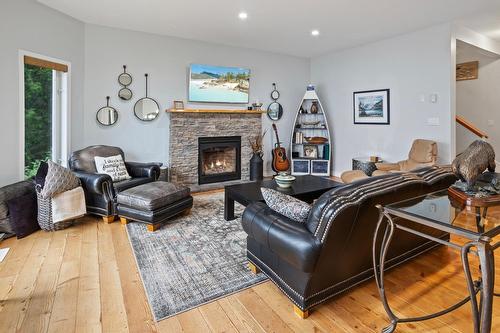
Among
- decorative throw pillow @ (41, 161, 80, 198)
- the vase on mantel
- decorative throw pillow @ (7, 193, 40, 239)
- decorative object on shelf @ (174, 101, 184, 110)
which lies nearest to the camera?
decorative throw pillow @ (7, 193, 40, 239)

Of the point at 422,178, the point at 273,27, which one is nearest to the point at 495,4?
the point at 273,27

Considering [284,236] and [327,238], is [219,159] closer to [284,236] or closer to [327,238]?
[284,236]

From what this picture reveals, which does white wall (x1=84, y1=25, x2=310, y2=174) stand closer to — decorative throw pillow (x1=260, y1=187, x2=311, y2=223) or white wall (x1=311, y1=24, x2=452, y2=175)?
white wall (x1=311, y1=24, x2=452, y2=175)

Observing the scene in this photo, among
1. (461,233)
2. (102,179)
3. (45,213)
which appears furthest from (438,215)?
(45,213)

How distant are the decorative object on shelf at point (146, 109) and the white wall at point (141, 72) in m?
0.07

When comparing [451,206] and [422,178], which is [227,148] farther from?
[451,206]

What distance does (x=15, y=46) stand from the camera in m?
3.42

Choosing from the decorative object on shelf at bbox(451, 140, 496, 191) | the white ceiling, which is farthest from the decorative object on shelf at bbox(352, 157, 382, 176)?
the decorative object on shelf at bbox(451, 140, 496, 191)

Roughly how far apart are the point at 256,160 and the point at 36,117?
3.62 meters

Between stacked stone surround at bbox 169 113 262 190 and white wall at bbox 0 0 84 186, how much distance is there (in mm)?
1981

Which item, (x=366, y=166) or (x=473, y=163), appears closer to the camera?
(x=473, y=163)

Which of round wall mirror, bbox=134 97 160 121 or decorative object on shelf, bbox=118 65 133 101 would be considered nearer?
decorative object on shelf, bbox=118 65 133 101

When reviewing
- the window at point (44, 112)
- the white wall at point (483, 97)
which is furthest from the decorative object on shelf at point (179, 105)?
the white wall at point (483, 97)

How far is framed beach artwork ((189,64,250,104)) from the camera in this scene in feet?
17.5
